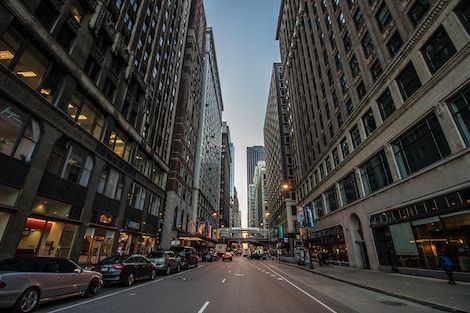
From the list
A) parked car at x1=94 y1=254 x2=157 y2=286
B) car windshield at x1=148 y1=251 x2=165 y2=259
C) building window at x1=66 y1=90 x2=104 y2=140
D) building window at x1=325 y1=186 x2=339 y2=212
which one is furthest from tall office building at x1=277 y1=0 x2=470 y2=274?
building window at x1=66 y1=90 x2=104 y2=140

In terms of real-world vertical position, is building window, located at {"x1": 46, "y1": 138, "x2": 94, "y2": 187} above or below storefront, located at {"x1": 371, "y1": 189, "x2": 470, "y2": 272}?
above

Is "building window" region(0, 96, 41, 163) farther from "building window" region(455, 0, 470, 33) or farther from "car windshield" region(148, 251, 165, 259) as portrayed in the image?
"building window" region(455, 0, 470, 33)

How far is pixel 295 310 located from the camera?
8.58m

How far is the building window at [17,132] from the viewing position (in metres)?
13.9

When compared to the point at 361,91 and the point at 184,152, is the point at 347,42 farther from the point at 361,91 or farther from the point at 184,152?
the point at 184,152

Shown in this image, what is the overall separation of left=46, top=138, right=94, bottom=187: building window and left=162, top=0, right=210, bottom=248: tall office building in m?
25.0

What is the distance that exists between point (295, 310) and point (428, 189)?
555 inches

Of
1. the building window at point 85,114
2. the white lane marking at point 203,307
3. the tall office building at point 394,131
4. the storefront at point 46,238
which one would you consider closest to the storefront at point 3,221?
the storefront at point 46,238

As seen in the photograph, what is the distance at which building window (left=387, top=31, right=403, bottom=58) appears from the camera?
68.5 feet

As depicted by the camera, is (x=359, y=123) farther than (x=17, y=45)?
Yes

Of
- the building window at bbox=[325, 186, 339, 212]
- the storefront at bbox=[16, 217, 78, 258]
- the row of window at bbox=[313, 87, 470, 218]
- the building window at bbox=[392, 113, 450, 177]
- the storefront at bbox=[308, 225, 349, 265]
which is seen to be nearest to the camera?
the row of window at bbox=[313, 87, 470, 218]

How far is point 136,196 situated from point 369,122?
2696cm

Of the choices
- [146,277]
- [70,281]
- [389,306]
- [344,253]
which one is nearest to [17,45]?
[70,281]

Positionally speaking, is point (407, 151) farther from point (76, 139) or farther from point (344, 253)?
point (76, 139)
